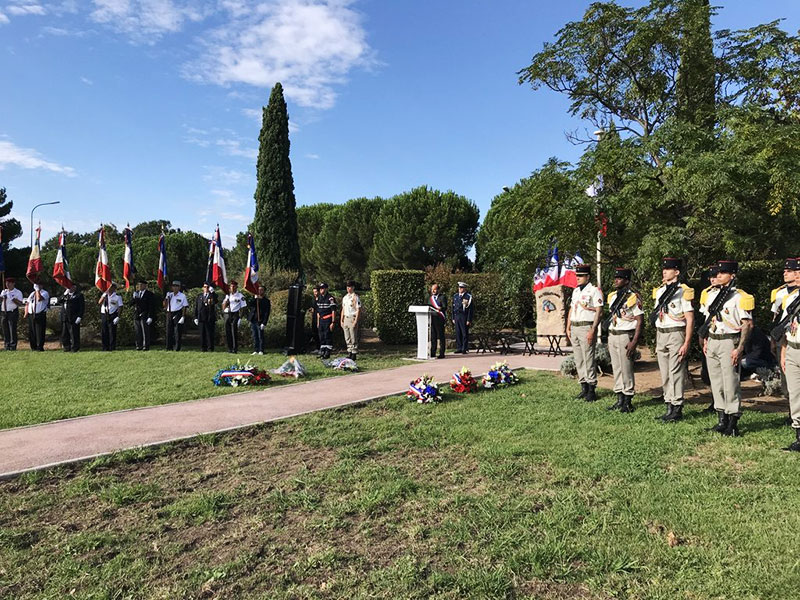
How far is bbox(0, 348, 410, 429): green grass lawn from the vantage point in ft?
23.1

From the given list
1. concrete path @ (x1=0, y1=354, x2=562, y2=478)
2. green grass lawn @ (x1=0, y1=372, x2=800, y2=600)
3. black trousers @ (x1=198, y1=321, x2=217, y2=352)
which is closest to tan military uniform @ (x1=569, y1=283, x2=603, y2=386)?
green grass lawn @ (x1=0, y1=372, x2=800, y2=600)

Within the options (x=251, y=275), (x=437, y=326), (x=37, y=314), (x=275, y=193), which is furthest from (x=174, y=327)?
(x=275, y=193)

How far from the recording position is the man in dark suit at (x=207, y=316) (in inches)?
531

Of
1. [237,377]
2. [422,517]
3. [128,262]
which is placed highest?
[128,262]

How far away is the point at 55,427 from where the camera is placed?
5984 mm

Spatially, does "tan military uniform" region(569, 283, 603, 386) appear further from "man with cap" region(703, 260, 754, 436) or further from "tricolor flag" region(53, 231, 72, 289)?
"tricolor flag" region(53, 231, 72, 289)

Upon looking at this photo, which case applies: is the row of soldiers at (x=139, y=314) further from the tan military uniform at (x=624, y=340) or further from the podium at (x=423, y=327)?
the tan military uniform at (x=624, y=340)

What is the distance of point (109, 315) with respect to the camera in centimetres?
1359

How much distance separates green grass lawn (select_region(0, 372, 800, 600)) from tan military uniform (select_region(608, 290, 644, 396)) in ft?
2.64

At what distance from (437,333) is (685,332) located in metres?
6.87

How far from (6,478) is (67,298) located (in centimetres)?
1035

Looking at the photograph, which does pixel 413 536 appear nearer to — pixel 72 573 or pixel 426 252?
pixel 72 573

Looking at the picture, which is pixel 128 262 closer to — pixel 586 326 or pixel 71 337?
pixel 71 337

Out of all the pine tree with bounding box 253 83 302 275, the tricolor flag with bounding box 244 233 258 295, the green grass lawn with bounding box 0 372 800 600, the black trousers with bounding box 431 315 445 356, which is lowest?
the green grass lawn with bounding box 0 372 800 600
